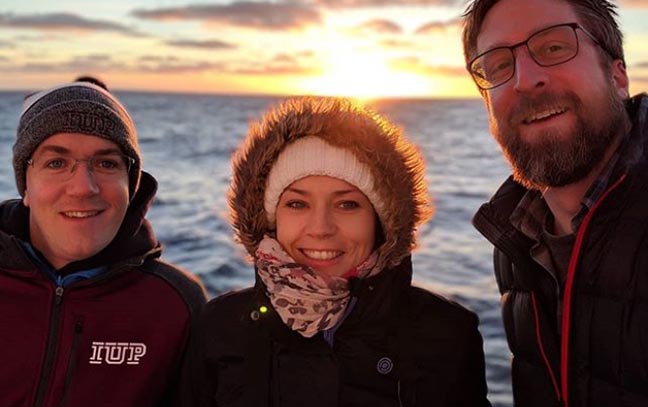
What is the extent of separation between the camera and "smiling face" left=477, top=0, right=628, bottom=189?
314cm

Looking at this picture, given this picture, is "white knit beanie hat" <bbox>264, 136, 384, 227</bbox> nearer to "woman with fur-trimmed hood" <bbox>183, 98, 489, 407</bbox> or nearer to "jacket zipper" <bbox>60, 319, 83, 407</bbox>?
"woman with fur-trimmed hood" <bbox>183, 98, 489, 407</bbox>

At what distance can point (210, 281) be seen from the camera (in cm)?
971

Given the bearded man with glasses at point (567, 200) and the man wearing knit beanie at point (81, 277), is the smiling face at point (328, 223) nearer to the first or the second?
the bearded man with glasses at point (567, 200)

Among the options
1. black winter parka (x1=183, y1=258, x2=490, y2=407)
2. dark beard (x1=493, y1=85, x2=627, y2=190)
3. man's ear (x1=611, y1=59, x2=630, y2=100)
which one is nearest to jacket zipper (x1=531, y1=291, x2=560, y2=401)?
black winter parka (x1=183, y1=258, x2=490, y2=407)

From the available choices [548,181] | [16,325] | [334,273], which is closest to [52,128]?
[16,325]

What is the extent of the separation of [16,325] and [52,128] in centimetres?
104

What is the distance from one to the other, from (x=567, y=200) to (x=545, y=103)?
47cm

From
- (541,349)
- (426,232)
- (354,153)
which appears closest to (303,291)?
(354,153)

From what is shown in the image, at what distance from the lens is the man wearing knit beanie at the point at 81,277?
3.46 metres

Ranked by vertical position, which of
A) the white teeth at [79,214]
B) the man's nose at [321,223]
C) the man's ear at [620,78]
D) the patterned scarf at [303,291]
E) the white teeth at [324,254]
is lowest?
the patterned scarf at [303,291]

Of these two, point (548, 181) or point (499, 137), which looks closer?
point (548, 181)

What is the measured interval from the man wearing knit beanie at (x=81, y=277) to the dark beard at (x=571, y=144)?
2.02 metres

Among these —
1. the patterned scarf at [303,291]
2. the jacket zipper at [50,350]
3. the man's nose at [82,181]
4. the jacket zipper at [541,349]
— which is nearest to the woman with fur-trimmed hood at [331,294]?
the patterned scarf at [303,291]

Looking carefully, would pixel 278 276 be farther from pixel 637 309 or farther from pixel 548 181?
pixel 637 309
